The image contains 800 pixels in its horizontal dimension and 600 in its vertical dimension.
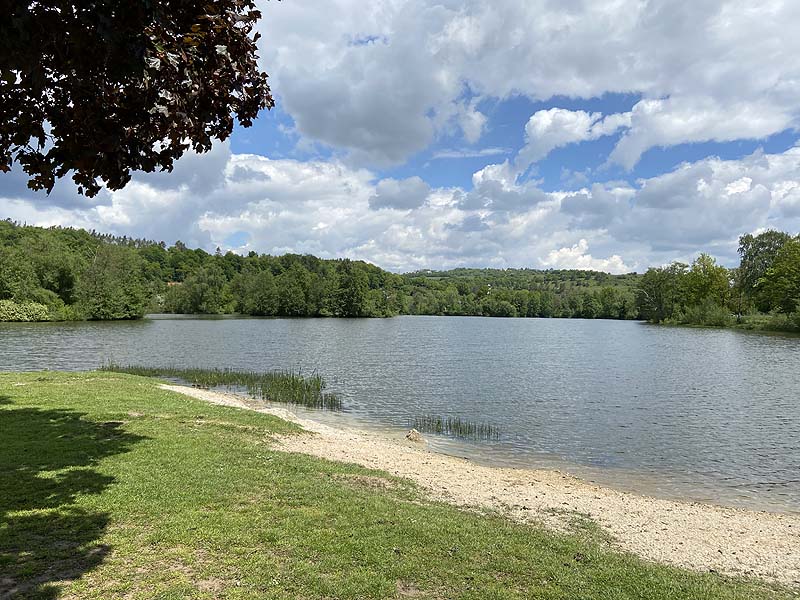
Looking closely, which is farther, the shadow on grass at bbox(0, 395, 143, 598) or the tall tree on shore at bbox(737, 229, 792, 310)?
the tall tree on shore at bbox(737, 229, 792, 310)

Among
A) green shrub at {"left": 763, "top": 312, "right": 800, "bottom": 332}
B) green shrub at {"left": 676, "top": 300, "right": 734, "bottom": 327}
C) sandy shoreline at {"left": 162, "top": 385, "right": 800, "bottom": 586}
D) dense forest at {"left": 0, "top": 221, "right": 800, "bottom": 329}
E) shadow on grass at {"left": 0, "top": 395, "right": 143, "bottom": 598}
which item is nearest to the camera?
shadow on grass at {"left": 0, "top": 395, "right": 143, "bottom": 598}

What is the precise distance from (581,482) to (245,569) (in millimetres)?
10815

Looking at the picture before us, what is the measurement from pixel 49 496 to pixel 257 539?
140 inches

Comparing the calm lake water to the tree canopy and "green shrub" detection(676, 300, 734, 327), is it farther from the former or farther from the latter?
"green shrub" detection(676, 300, 734, 327)

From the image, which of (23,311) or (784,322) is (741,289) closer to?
(784,322)

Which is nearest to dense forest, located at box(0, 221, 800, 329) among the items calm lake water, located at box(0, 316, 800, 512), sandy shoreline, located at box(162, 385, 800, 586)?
calm lake water, located at box(0, 316, 800, 512)

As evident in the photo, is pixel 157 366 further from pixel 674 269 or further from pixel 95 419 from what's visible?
pixel 674 269

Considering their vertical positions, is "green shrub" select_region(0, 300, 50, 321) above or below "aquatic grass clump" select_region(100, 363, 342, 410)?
above

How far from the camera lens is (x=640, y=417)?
77.8 feet

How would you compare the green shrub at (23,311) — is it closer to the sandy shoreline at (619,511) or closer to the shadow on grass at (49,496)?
the shadow on grass at (49,496)

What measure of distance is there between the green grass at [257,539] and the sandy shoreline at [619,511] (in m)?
0.82

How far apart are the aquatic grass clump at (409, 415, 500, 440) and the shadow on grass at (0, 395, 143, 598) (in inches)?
471

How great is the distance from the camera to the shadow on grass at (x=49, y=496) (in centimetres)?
559

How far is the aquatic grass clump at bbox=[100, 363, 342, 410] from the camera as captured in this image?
2570 cm
